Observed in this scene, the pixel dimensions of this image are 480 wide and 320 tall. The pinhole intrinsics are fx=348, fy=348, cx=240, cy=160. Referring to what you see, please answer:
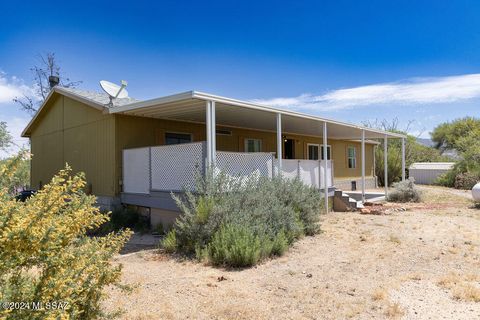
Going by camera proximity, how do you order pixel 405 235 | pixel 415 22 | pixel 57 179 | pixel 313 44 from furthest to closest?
pixel 313 44
pixel 415 22
pixel 405 235
pixel 57 179

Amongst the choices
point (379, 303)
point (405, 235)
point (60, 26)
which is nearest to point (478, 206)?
point (405, 235)

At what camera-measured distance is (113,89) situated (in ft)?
32.3

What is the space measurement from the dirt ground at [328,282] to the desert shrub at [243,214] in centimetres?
32

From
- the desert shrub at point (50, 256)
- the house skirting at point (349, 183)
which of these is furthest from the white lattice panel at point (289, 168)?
the desert shrub at point (50, 256)

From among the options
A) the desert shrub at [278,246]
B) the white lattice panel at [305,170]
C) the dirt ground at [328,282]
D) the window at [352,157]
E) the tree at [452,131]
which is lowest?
the dirt ground at [328,282]

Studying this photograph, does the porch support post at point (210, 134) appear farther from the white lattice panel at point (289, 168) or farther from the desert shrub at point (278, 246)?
the white lattice panel at point (289, 168)

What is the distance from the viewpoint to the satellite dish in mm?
9617

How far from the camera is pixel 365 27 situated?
610 inches

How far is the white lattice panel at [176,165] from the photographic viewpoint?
779 cm

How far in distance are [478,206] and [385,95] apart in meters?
18.6

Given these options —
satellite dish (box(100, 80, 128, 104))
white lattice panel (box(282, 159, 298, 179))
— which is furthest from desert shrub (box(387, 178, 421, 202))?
satellite dish (box(100, 80, 128, 104))

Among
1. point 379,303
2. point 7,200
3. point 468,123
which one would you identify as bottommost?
point 379,303

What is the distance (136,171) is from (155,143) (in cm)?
142

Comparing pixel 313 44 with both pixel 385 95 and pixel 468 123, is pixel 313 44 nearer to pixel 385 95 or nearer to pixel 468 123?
pixel 385 95
